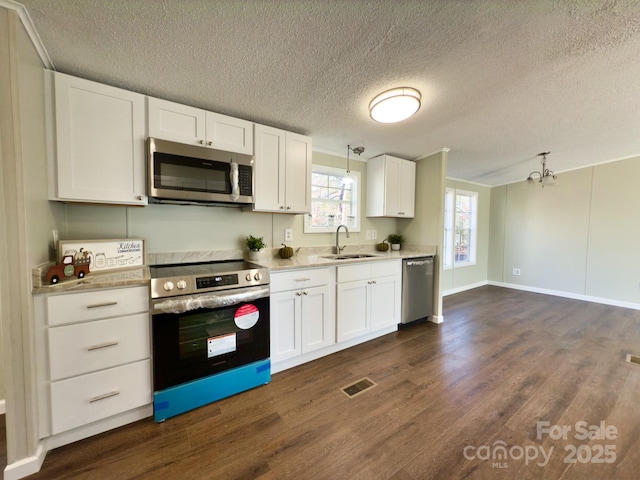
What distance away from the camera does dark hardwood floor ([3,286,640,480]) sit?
4.23 ft

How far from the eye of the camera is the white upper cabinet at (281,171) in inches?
88.5

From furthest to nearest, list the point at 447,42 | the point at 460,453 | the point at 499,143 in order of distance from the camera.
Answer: the point at 499,143 → the point at 447,42 → the point at 460,453

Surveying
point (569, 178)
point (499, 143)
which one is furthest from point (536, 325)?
point (569, 178)

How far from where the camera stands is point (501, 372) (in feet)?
7.09

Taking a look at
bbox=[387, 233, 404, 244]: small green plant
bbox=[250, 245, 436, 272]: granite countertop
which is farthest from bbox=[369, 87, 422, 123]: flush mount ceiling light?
bbox=[387, 233, 404, 244]: small green plant

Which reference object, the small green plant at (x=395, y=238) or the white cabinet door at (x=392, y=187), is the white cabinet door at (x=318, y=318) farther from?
the small green plant at (x=395, y=238)

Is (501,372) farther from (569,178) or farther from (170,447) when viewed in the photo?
(569,178)

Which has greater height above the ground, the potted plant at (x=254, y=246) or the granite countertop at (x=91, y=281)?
the potted plant at (x=254, y=246)

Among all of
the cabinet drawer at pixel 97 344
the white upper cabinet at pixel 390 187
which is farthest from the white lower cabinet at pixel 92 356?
the white upper cabinet at pixel 390 187

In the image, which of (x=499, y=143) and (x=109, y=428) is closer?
(x=109, y=428)

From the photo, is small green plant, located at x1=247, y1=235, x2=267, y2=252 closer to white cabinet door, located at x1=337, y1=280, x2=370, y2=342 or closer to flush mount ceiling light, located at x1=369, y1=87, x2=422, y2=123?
white cabinet door, located at x1=337, y1=280, x2=370, y2=342

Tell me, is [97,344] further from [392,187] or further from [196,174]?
[392,187]

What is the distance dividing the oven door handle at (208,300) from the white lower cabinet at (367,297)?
2.86 ft

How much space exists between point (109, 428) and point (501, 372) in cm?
296
